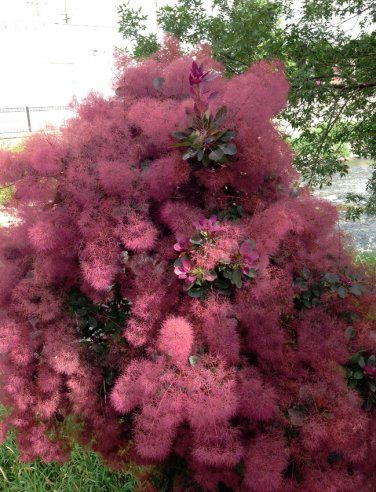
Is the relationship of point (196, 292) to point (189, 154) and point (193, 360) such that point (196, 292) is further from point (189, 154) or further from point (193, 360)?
point (189, 154)

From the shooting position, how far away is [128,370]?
47.3 inches

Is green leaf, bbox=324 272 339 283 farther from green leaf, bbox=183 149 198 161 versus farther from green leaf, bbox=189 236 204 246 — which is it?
green leaf, bbox=183 149 198 161

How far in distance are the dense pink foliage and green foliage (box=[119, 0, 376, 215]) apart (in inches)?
65.8

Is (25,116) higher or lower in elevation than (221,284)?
lower

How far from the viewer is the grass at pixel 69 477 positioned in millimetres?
1804

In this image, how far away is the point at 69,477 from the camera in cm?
182

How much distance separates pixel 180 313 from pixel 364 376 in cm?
50

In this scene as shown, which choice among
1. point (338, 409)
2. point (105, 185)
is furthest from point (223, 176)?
point (338, 409)

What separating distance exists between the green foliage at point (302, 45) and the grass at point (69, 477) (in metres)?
2.00

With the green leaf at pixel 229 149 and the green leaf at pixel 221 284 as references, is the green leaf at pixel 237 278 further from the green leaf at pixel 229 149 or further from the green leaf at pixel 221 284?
the green leaf at pixel 229 149

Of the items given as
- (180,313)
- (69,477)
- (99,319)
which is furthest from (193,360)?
(69,477)

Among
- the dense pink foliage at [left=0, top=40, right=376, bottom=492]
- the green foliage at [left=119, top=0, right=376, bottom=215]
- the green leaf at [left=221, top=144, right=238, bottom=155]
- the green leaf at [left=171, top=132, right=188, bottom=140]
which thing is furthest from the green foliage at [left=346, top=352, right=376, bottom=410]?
the green foliage at [left=119, top=0, right=376, bottom=215]

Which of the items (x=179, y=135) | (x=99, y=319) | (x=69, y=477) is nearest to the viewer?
(x=179, y=135)

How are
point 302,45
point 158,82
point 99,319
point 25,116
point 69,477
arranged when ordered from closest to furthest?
point 99,319 → point 158,82 → point 69,477 → point 302,45 → point 25,116
